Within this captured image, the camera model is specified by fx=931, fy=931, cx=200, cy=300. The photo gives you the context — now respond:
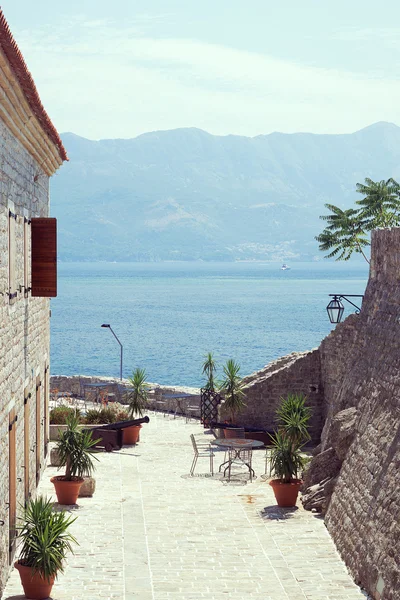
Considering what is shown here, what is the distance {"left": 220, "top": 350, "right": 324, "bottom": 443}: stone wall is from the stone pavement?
4.07 meters

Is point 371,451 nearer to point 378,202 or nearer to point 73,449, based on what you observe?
point 73,449

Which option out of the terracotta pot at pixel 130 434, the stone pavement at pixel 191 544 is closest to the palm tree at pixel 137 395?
the terracotta pot at pixel 130 434

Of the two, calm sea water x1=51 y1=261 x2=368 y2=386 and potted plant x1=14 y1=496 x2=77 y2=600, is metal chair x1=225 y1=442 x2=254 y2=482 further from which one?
calm sea water x1=51 y1=261 x2=368 y2=386

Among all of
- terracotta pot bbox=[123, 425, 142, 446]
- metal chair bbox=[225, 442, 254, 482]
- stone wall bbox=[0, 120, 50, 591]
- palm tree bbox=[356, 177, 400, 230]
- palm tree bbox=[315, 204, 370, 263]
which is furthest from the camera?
palm tree bbox=[315, 204, 370, 263]

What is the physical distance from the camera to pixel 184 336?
113750mm

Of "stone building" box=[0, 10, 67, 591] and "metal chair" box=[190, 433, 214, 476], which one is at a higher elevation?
"stone building" box=[0, 10, 67, 591]

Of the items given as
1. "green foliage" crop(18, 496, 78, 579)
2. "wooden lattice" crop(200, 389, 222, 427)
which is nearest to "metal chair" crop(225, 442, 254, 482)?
"wooden lattice" crop(200, 389, 222, 427)

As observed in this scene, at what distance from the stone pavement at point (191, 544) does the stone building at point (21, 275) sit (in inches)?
50.7

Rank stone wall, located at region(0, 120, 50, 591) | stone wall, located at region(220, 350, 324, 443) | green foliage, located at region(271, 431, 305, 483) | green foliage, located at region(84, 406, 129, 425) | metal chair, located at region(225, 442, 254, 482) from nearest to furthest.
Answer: stone wall, located at region(0, 120, 50, 591), green foliage, located at region(271, 431, 305, 483), metal chair, located at region(225, 442, 254, 482), stone wall, located at region(220, 350, 324, 443), green foliage, located at region(84, 406, 129, 425)

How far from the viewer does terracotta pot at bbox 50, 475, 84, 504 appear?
17312 millimetres

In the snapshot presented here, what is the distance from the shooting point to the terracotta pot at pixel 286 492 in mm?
17266

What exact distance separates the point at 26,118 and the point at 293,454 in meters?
8.08

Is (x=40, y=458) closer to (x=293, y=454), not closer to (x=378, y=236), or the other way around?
(x=293, y=454)

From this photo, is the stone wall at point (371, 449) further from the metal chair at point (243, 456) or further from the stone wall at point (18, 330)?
the stone wall at point (18, 330)
